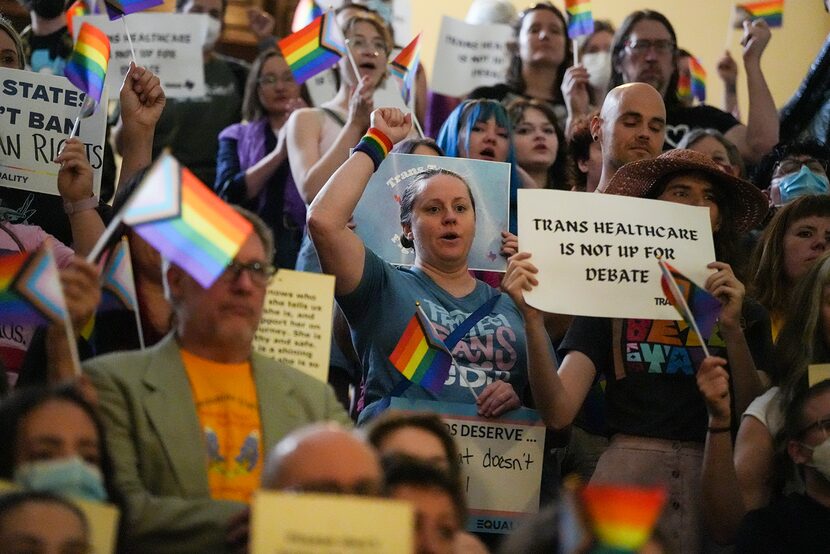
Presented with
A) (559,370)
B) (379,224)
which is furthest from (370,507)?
(379,224)

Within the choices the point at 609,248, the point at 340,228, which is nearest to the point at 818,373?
the point at 609,248

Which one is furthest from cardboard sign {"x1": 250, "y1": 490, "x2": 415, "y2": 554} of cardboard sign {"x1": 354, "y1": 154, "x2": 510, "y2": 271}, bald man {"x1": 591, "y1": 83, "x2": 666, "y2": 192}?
bald man {"x1": 591, "y1": 83, "x2": 666, "y2": 192}

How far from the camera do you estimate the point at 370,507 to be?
91.9 inches

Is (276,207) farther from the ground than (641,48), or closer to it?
closer to it

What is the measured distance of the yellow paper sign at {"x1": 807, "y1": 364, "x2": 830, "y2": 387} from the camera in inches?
145

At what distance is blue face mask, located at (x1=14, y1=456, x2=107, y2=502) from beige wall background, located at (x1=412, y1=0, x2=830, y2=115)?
6.35 metres

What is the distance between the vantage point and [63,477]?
2.52 m

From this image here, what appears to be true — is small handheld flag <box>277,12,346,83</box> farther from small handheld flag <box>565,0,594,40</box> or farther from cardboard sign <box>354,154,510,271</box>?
small handheld flag <box>565,0,594,40</box>

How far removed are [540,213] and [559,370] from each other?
0.45 metres

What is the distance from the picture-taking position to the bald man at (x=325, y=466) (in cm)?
239

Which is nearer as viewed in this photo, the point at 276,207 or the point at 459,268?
the point at 459,268

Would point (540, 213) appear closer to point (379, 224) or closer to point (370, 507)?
point (379, 224)

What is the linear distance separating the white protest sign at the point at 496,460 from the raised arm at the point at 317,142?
1.18 m

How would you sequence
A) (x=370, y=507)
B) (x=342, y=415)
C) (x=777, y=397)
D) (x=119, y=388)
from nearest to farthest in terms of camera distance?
1. (x=370, y=507)
2. (x=119, y=388)
3. (x=342, y=415)
4. (x=777, y=397)
